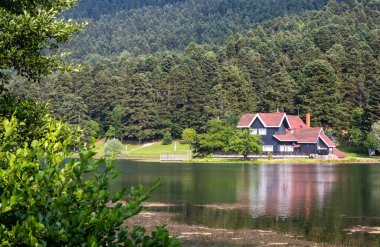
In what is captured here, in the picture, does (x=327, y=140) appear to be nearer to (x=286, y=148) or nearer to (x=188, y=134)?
(x=286, y=148)

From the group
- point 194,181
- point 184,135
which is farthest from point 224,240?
point 184,135

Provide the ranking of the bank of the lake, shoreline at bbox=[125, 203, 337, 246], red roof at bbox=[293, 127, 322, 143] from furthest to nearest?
1. red roof at bbox=[293, 127, 322, 143]
2. the bank of the lake
3. shoreline at bbox=[125, 203, 337, 246]

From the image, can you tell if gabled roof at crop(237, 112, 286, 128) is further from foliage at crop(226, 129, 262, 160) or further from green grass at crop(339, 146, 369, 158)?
green grass at crop(339, 146, 369, 158)

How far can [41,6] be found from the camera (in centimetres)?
1402

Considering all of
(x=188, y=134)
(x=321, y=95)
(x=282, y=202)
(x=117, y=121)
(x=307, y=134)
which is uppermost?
(x=321, y=95)

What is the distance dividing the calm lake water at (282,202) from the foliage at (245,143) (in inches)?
1219

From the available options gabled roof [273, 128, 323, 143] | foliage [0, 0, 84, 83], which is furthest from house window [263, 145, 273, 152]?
foliage [0, 0, 84, 83]

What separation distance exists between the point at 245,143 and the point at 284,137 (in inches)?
393

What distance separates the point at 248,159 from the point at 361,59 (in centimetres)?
5975

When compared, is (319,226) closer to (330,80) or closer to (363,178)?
(363,178)

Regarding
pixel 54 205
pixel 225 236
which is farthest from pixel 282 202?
pixel 54 205

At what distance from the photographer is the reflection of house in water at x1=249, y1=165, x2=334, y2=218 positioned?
36.9 meters

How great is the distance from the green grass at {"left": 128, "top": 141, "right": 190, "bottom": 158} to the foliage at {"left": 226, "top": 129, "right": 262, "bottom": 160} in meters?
19.0

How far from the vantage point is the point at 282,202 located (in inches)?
1618
